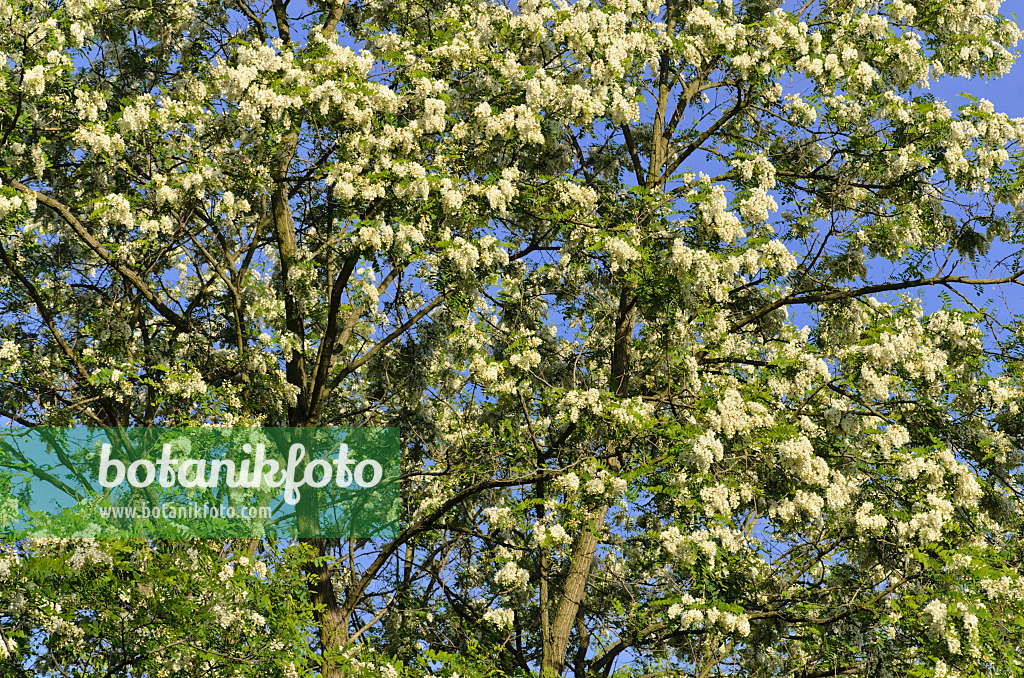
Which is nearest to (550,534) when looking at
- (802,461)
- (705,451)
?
(705,451)

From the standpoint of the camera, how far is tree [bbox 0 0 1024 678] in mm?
9734

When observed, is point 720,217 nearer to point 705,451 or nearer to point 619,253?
point 619,253

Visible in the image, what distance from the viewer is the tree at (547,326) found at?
9734 mm

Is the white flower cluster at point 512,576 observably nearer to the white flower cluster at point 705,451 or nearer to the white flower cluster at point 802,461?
the white flower cluster at point 705,451

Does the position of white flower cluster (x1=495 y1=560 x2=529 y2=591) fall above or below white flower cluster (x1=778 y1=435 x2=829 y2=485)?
below

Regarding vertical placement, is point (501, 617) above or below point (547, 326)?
below

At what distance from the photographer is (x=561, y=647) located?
11609mm

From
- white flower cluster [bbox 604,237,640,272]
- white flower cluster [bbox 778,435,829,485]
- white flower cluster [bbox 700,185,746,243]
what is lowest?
white flower cluster [bbox 778,435,829,485]

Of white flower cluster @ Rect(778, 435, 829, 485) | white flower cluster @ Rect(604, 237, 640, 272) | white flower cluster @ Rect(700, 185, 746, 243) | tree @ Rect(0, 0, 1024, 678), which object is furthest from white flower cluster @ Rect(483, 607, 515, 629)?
white flower cluster @ Rect(700, 185, 746, 243)

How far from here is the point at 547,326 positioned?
13273 mm

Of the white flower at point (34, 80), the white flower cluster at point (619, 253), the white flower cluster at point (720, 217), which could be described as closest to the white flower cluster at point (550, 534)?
the white flower cluster at point (619, 253)

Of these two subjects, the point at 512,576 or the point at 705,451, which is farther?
the point at 512,576

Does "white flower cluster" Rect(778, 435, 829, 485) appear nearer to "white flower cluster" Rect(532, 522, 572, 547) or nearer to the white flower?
"white flower cluster" Rect(532, 522, 572, 547)

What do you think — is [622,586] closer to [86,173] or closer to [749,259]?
[749,259]
